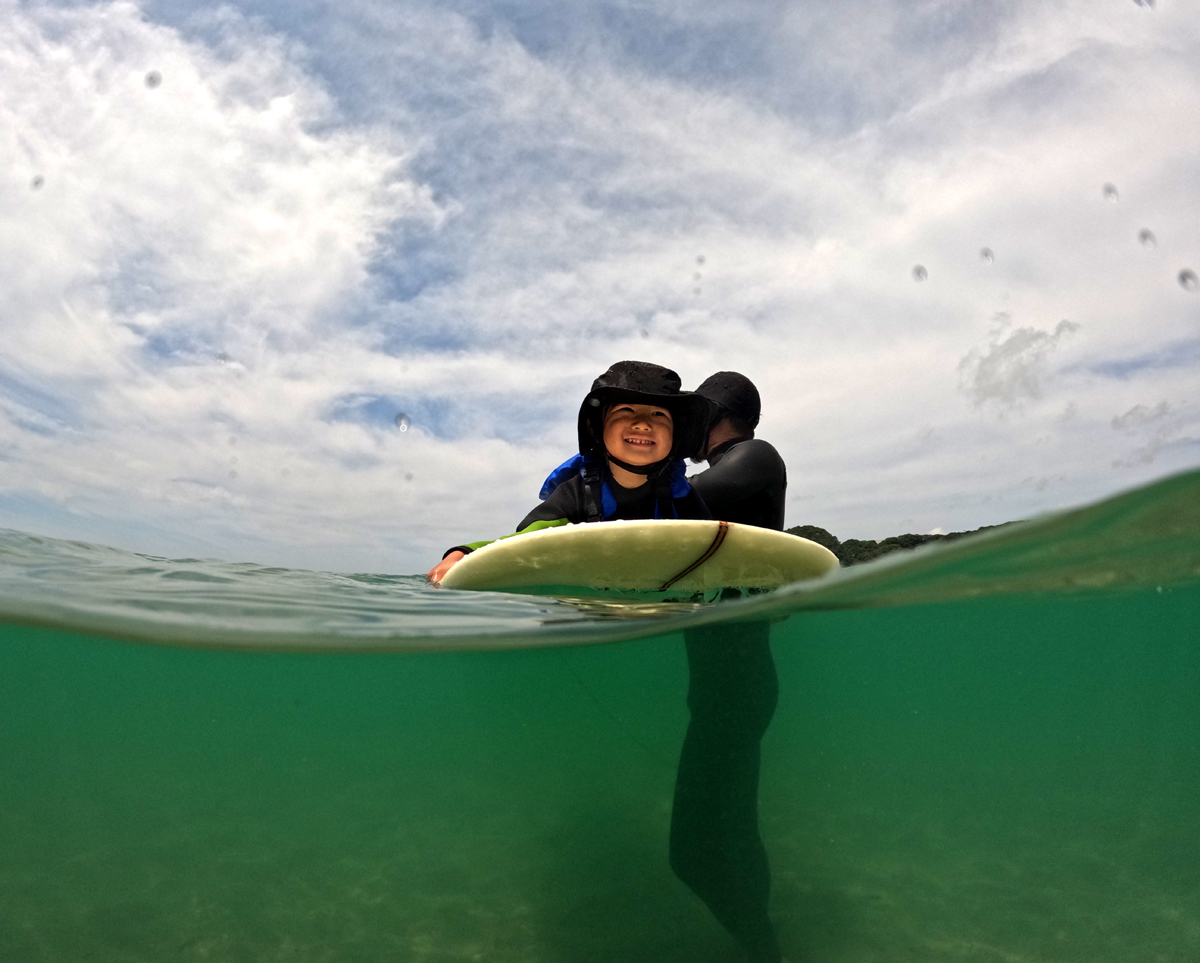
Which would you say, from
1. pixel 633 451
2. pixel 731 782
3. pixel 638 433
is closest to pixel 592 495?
pixel 633 451

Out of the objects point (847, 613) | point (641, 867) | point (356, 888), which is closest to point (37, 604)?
point (356, 888)

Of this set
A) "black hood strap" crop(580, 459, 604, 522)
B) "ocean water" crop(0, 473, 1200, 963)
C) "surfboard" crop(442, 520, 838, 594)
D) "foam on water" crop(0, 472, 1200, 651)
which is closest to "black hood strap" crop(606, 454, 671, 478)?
"black hood strap" crop(580, 459, 604, 522)

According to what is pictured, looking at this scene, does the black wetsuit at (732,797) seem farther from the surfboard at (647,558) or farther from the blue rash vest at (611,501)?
the surfboard at (647,558)

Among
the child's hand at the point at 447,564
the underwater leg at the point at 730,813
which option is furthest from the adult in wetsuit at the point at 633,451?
the underwater leg at the point at 730,813

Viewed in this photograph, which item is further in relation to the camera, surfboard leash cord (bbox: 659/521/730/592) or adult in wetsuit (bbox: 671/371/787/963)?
adult in wetsuit (bbox: 671/371/787/963)

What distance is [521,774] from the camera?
1688cm

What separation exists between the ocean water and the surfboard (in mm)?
1104

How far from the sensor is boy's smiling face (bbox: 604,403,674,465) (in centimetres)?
570

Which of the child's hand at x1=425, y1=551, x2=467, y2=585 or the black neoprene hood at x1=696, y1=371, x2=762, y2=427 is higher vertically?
the black neoprene hood at x1=696, y1=371, x2=762, y2=427

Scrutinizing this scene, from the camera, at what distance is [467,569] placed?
5.29 meters

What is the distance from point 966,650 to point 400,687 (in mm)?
13157

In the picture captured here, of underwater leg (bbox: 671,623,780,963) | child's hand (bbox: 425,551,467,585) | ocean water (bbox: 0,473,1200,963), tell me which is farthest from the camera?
ocean water (bbox: 0,473,1200,963)

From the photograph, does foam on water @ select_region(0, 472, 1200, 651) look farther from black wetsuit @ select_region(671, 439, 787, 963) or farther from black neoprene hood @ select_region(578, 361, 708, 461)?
black neoprene hood @ select_region(578, 361, 708, 461)

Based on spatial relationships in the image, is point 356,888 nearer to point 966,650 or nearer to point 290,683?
point 290,683
